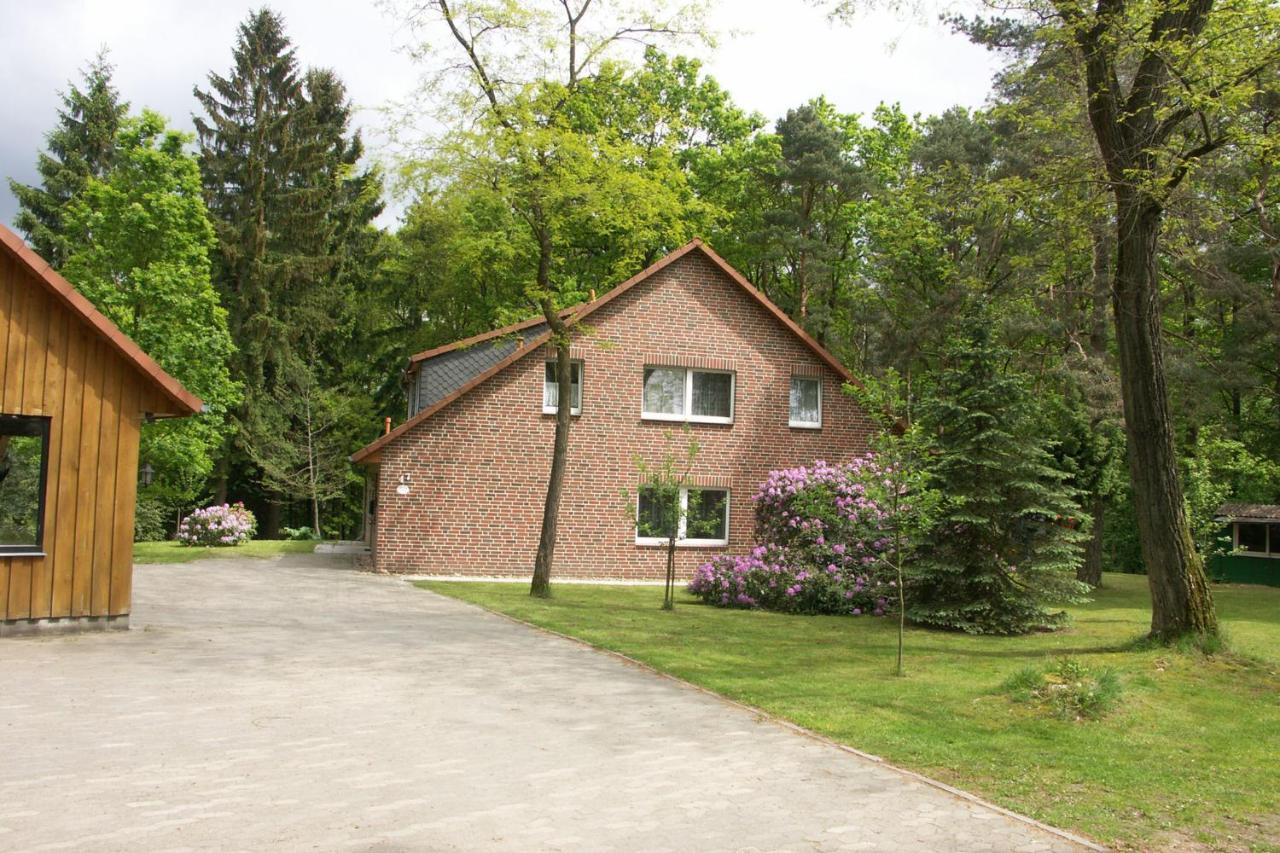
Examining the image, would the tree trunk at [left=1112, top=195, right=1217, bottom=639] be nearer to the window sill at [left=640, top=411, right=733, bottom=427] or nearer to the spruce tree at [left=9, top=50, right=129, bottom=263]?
the window sill at [left=640, top=411, right=733, bottom=427]

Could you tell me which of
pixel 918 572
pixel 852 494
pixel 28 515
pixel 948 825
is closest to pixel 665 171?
pixel 852 494

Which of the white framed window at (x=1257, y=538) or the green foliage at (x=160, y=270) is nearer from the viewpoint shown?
the green foliage at (x=160, y=270)

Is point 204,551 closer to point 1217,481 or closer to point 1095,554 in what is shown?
point 1095,554

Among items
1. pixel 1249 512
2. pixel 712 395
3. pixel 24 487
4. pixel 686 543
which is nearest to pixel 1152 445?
pixel 686 543

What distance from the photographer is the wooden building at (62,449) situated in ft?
36.7

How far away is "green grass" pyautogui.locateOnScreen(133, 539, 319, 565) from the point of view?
23.9m

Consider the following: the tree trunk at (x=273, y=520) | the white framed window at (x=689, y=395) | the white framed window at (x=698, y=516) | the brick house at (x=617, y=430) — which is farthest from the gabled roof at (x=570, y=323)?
the tree trunk at (x=273, y=520)

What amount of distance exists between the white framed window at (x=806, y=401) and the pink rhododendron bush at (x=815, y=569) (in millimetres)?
4543

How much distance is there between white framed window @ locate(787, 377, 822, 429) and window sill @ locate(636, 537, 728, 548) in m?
3.46

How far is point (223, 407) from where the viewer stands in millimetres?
32188

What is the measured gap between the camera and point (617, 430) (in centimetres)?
2256

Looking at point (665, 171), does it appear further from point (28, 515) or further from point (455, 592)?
point (28, 515)

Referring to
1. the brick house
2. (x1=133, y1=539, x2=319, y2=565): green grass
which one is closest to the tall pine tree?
(x1=133, y1=539, x2=319, y2=565): green grass

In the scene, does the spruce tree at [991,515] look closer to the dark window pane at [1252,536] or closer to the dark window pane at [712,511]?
the dark window pane at [712,511]
